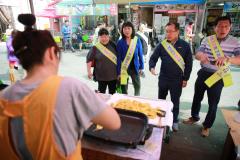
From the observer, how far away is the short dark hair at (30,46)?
700 mm

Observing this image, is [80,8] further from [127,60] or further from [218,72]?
[218,72]

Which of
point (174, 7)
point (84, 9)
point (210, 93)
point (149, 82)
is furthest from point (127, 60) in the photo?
point (174, 7)

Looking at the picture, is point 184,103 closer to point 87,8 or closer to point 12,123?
point 12,123

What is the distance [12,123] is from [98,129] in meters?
0.68

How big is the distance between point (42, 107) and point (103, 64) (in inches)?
78.2

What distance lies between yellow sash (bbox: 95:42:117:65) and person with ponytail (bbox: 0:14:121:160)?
1.84 meters

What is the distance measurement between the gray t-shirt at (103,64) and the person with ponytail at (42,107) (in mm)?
1858

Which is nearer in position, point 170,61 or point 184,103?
point 170,61

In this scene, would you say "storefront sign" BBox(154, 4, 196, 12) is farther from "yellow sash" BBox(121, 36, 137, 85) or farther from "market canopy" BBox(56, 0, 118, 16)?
"yellow sash" BBox(121, 36, 137, 85)

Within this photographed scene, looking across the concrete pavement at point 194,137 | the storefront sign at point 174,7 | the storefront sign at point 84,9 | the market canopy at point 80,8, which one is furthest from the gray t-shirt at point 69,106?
the storefront sign at point 174,7

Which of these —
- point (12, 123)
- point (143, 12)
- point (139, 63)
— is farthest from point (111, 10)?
point (12, 123)

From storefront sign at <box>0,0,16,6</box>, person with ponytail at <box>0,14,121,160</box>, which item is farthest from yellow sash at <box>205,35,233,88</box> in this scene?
storefront sign at <box>0,0,16,6</box>

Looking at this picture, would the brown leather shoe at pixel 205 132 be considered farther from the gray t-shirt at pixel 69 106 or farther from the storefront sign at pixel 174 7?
the storefront sign at pixel 174 7

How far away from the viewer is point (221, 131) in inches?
103
